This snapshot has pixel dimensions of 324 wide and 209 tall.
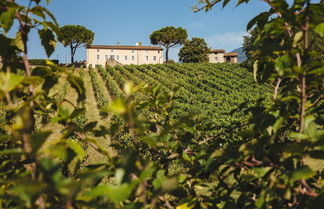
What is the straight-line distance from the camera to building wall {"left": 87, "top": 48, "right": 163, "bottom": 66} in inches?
2554

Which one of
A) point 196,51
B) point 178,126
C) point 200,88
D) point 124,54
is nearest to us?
point 178,126

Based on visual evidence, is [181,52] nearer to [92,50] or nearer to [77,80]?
[92,50]

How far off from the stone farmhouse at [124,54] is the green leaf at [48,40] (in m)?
64.3

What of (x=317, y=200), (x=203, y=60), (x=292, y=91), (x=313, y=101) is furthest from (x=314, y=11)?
(x=203, y=60)

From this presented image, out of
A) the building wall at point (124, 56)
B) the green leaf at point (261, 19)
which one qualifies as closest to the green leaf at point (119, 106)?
the green leaf at point (261, 19)

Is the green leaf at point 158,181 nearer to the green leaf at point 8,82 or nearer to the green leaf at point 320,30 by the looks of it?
the green leaf at point 8,82

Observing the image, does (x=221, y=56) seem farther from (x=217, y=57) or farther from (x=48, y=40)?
(x=48, y=40)

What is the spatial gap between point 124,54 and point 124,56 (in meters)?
0.49

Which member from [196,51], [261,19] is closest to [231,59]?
[196,51]

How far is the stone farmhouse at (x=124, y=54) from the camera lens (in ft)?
213

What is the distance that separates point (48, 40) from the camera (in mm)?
1298

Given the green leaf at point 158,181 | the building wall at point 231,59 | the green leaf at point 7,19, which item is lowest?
the green leaf at point 158,181

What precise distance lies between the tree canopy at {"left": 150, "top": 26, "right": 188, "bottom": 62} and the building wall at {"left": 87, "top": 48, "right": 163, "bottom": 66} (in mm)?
2521

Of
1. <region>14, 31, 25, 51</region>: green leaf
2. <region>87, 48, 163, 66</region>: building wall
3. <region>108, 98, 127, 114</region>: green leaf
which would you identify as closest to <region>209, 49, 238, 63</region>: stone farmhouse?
<region>87, 48, 163, 66</region>: building wall
